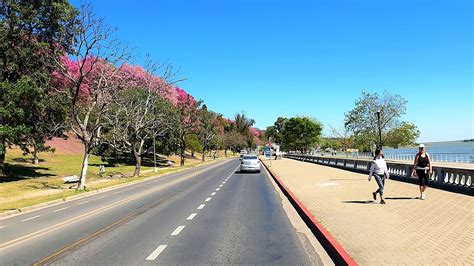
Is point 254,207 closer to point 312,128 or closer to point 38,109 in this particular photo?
point 38,109

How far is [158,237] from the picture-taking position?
9.41 m

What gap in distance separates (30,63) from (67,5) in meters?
5.54

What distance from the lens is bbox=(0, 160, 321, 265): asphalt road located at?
7.43m

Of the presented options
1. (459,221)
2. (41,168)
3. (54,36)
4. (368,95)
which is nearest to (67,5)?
(54,36)

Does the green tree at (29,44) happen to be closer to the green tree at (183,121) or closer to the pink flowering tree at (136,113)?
the pink flowering tree at (136,113)

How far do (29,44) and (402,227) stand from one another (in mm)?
31523

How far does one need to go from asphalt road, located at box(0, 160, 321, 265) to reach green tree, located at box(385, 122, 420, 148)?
5599 cm

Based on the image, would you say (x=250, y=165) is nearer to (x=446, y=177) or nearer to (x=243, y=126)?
(x=446, y=177)

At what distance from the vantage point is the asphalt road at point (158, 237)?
743 cm

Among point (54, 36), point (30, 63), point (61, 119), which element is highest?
point (54, 36)

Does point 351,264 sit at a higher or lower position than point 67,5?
lower

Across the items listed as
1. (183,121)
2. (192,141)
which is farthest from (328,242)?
(192,141)

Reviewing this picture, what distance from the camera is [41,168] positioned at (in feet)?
141

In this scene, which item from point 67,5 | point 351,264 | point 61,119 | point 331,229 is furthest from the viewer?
point 61,119
